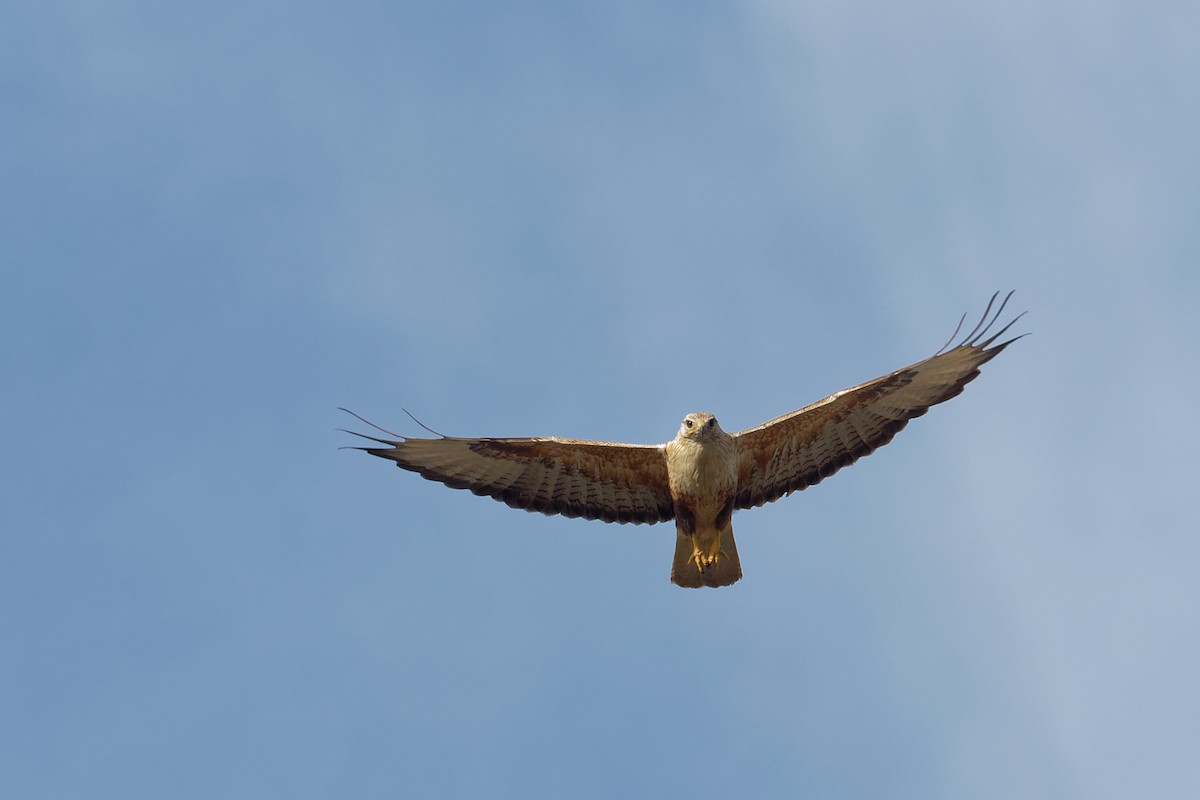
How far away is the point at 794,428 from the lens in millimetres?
18531

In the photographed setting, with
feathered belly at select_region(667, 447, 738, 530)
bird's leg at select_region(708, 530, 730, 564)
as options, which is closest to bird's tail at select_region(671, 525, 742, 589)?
bird's leg at select_region(708, 530, 730, 564)

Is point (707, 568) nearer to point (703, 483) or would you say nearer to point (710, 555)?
point (710, 555)

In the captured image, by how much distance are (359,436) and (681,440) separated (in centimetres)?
299

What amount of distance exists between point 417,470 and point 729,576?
3.06 meters

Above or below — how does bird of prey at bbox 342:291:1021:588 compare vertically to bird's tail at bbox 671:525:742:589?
above

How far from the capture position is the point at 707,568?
18.5m

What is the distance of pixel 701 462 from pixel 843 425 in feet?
4.92

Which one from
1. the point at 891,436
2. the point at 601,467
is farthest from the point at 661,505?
the point at 891,436

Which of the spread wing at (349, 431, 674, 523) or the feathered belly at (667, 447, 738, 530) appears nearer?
the feathered belly at (667, 447, 738, 530)

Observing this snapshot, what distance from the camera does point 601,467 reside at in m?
18.8

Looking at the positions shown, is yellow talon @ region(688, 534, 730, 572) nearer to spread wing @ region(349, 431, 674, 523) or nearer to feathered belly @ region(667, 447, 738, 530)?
feathered belly @ region(667, 447, 738, 530)

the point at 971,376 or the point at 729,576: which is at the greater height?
the point at 971,376

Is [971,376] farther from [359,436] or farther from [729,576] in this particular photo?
[359,436]

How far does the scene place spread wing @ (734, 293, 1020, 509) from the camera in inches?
722
